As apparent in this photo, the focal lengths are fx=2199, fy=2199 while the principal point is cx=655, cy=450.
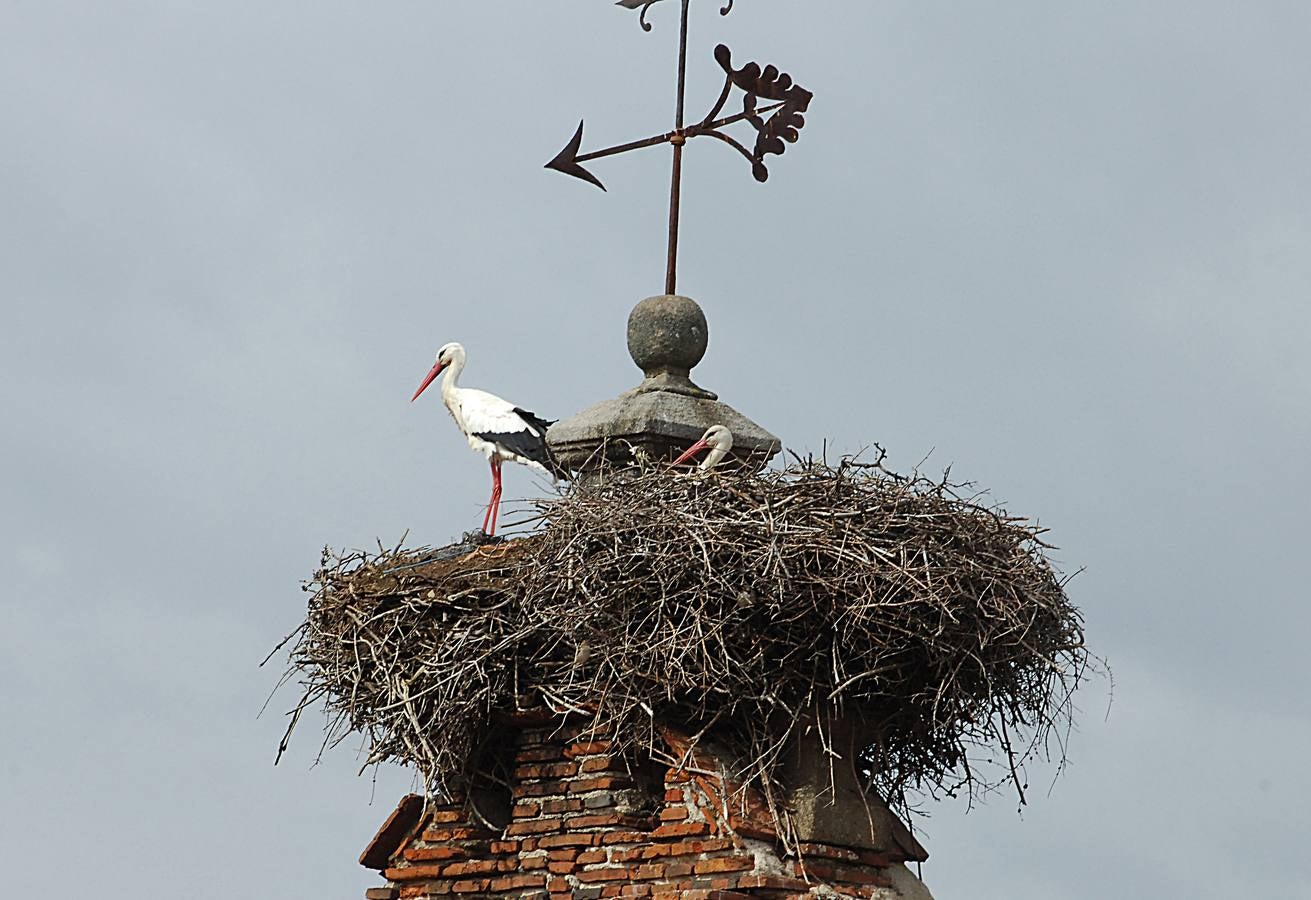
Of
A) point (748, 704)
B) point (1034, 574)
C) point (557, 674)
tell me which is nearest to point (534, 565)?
point (557, 674)

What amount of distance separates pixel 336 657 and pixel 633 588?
152 cm

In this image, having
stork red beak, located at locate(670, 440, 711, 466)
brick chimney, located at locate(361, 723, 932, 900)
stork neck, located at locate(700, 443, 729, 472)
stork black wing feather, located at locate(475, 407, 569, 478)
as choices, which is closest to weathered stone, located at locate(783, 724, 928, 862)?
brick chimney, located at locate(361, 723, 932, 900)

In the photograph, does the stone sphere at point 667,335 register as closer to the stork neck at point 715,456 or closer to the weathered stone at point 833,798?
the stork neck at point 715,456

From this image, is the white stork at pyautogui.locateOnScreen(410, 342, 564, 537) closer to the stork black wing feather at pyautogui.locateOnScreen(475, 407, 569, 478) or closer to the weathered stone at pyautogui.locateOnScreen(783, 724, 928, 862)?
the stork black wing feather at pyautogui.locateOnScreen(475, 407, 569, 478)

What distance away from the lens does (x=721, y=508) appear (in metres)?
8.16

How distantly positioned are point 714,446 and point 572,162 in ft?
6.24

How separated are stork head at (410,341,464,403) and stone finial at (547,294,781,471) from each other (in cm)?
116

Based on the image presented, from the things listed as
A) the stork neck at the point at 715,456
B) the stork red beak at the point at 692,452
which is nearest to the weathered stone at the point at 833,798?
the stork neck at the point at 715,456

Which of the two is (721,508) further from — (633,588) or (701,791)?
(701,791)

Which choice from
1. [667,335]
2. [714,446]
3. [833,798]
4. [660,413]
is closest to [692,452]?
[714,446]

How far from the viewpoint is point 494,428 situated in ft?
33.0

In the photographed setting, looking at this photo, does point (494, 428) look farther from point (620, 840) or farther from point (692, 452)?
point (620, 840)

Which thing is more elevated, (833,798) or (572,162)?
(572,162)

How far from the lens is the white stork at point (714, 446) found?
8.95 m
